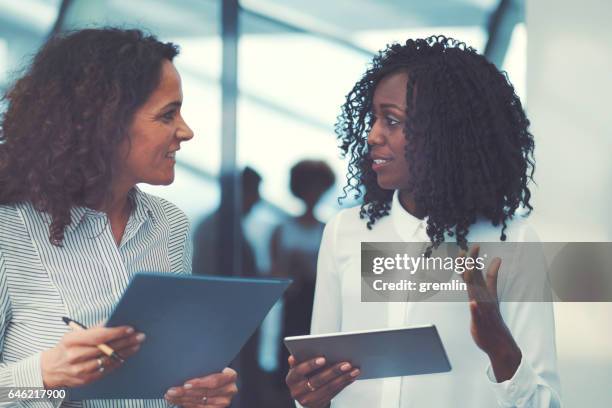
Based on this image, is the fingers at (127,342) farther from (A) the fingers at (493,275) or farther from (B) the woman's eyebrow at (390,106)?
(B) the woman's eyebrow at (390,106)

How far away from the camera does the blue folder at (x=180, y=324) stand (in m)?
1.52

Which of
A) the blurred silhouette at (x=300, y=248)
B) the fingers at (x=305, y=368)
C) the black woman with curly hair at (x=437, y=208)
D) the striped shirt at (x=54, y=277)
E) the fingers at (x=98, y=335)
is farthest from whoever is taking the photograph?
the blurred silhouette at (x=300, y=248)

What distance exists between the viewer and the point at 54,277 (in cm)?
173

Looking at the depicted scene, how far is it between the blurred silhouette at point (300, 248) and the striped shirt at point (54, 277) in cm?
180

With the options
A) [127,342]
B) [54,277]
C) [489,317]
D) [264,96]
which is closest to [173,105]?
[54,277]

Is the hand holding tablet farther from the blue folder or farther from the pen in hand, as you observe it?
the pen in hand

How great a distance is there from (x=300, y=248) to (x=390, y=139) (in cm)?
169

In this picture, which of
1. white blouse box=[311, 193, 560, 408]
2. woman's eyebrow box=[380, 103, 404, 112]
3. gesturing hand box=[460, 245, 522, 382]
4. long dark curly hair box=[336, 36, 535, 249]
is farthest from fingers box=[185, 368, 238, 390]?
woman's eyebrow box=[380, 103, 404, 112]

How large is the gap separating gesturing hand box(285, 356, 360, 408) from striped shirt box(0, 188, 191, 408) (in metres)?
0.29

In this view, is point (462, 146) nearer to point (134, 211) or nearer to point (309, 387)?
point (309, 387)

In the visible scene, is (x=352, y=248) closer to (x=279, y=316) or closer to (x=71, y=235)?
(x=71, y=235)

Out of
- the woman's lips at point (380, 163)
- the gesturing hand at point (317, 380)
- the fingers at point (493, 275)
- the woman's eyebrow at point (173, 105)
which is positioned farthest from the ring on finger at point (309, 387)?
the woman's eyebrow at point (173, 105)

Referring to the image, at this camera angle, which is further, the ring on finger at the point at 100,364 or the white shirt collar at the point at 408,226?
the white shirt collar at the point at 408,226

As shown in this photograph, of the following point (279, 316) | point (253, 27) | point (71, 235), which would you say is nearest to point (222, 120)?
point (253, 27)
